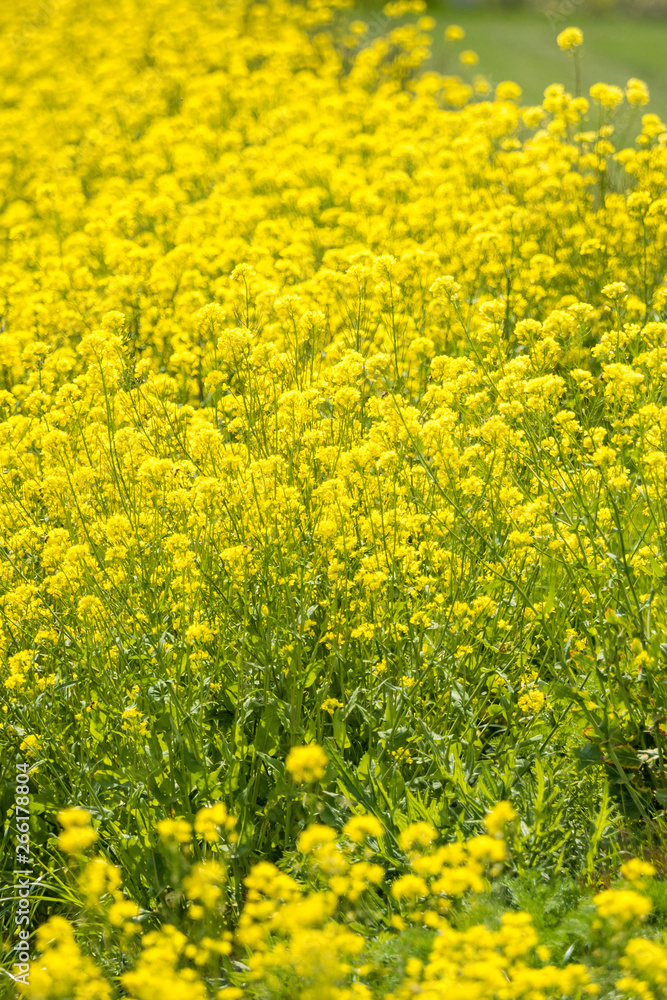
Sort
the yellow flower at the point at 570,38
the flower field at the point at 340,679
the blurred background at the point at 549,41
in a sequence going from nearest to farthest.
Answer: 1. the flower field at the point at 340,679
2. the yellow flower at the point at 570,38
3. the blurred background at the point at 549,41

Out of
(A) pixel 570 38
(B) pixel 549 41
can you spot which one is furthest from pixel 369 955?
(B) pixel 549 41

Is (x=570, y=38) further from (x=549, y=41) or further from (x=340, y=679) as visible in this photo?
(x=549, y=41)

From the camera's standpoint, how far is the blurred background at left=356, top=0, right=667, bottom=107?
13570 mm

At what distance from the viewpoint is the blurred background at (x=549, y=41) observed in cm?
1357

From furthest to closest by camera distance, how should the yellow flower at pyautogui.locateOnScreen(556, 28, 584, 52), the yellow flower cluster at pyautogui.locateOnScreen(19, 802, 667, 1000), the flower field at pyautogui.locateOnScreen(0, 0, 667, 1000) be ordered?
1. the yellow flower at pyautogui.locateOnScreen(556, 28, 584, 52)
2. the flower field at pyautogui.locateOnScreen(0, 0, 667, 1000)
3. the yellow flower cluster at pyautogui.locateOnScreen(19, 802, 667, 1000)

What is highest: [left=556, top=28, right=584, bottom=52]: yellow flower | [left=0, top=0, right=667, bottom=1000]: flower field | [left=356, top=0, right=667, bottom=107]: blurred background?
[left=356, top=0, right=667, bottom=107]: blurred background

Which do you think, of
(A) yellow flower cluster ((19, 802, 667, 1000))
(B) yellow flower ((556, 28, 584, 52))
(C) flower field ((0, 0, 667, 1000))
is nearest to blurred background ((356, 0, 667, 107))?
(B) yellow flower ((556, 28, 584, 52))

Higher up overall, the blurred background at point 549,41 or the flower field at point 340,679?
the blurred background at point 549,41

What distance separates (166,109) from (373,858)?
11477mm

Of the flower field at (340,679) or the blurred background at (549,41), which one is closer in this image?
the flower field at (340,679)

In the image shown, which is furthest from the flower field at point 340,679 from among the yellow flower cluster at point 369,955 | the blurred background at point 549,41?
the blurred background at point 549,41

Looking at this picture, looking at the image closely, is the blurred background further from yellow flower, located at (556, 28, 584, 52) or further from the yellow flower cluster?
the yellow flower cluster

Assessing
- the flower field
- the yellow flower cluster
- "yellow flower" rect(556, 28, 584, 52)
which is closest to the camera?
the yellow flower cluster

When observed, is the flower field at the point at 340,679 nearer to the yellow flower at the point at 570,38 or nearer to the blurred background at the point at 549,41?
the yellow flower at the point at 570,38
